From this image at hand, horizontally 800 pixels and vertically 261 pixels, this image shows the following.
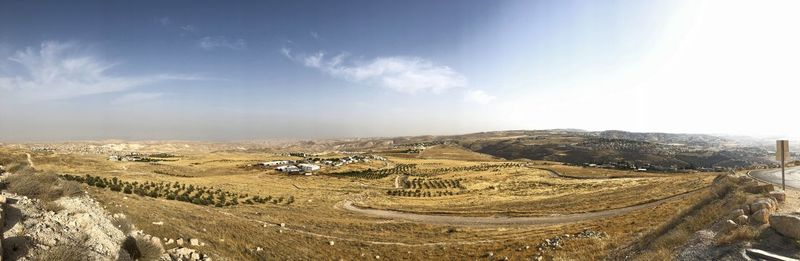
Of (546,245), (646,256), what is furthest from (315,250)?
(646,256)

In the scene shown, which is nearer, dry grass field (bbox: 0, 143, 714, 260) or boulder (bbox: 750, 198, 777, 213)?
boulder (bbox: 750, 198, 777, 213)

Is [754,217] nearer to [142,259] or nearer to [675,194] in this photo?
[142,259]

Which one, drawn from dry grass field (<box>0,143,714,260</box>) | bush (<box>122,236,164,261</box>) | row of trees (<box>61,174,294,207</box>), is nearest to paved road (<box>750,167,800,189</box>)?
dry grass field (<box>0,143,714,260</box>)

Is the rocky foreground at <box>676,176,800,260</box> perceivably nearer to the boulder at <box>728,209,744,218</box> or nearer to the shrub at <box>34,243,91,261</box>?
the boulder at <box>728,209,744,218</box>

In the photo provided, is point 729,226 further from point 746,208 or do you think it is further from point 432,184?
point 432,184

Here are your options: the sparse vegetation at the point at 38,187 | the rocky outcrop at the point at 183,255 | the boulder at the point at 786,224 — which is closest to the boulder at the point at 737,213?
the boulder at the point at 786,224
